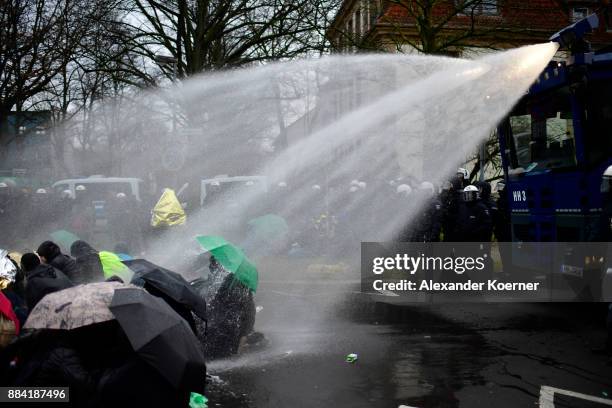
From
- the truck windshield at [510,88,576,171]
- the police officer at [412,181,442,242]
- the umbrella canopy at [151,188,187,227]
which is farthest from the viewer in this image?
the umbrella canopy at [151,188,187,227]

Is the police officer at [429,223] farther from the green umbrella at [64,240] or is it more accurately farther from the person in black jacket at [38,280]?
the person in black jacket at [38,280]

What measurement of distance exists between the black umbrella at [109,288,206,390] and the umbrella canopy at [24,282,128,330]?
0.06 metres

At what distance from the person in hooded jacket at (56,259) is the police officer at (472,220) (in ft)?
20.1

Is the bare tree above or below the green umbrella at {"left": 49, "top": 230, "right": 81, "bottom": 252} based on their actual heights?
above

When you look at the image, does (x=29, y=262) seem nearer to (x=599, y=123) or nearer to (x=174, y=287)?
(x=174, y=287)

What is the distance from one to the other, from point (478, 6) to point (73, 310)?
2003 cm

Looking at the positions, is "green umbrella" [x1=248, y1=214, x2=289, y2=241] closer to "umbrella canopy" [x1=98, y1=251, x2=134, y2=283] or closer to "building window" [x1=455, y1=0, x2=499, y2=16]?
"umbrella canopy" [x1=98, y1=251, x2=134, y2=283]

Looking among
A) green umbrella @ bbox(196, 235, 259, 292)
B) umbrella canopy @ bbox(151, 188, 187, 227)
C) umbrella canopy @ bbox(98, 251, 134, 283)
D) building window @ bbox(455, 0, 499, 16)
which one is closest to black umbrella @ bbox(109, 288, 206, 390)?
green umbrella @ bbox(196, 235, 259, 292)

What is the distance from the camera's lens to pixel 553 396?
6398mm

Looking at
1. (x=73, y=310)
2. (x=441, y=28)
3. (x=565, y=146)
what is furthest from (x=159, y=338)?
(x=441, y=28)

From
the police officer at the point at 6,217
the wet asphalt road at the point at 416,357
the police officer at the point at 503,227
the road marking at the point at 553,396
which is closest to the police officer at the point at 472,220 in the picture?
the police officer at the point at 503,227

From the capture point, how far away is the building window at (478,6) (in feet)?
64.8

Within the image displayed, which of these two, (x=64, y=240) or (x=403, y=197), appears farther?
(x=403, y=197)

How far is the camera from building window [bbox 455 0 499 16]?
64.8ft
